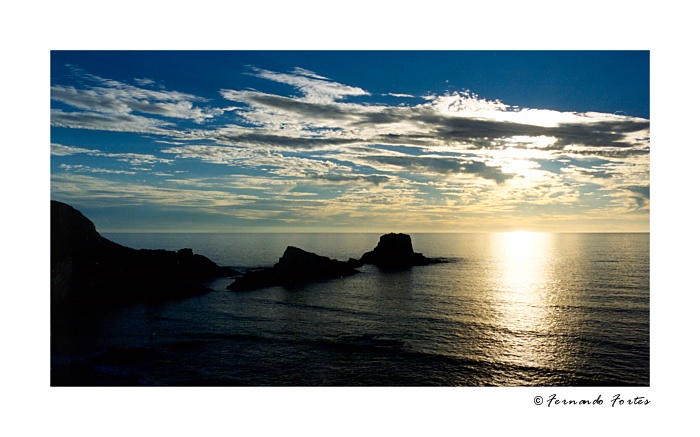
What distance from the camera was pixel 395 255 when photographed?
103188mm

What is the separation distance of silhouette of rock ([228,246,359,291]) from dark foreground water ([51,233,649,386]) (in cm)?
876

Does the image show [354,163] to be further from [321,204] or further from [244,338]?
[244,338]

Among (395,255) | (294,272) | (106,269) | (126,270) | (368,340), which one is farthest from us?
(395,255)

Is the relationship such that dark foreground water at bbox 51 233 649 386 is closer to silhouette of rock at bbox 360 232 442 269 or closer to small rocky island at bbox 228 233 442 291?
small rocky island at bbox 228 233 442 291

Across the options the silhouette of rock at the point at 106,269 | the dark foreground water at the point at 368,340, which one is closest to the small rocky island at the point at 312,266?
the dark foreground water at the point at 368,340

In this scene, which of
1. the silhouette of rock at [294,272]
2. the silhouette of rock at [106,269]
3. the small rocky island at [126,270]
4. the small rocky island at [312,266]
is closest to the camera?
the small rocky island at [126,270]

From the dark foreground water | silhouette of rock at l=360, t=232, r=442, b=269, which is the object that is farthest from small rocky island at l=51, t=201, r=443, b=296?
silhouette of rock at l=360, t=232, r=442, b=269

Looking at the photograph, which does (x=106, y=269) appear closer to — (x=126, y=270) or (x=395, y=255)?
(x=126, y=270)

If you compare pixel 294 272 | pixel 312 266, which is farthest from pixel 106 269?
pixel 312 266

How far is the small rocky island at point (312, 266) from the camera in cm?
7086

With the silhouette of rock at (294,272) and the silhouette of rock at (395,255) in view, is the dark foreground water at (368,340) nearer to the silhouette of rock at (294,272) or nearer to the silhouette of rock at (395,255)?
the silhouette of rock at (294,272)

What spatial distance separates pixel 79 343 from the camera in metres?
34.7

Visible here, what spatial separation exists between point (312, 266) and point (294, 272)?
3.92 m

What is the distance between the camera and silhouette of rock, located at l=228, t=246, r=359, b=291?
70.4 metres
